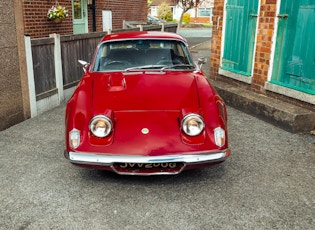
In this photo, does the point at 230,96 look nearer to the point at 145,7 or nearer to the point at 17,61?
the point at 17,61

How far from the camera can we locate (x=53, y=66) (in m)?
7.00

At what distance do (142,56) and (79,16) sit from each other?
7083 millimetres

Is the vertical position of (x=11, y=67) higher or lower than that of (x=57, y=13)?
lower

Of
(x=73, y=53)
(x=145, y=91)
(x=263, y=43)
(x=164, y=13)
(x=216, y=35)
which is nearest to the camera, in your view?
(x=145, y=91)

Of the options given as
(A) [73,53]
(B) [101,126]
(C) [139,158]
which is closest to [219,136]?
(C) [139,158]

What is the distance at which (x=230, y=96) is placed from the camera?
7.11 m

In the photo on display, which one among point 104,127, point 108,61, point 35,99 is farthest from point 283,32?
point 35,99

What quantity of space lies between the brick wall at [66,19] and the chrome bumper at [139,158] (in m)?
5.93

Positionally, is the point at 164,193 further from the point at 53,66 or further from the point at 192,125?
the point at 53,66

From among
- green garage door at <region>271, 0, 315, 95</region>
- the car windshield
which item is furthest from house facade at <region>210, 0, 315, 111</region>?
the car windshield

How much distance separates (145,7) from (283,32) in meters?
10.8

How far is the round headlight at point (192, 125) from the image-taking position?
3533 millimetres

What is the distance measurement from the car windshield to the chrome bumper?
153 cm

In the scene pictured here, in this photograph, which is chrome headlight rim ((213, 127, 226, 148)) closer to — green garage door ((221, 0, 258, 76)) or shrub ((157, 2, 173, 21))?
green garage door ((221, 0, 258, 76))
